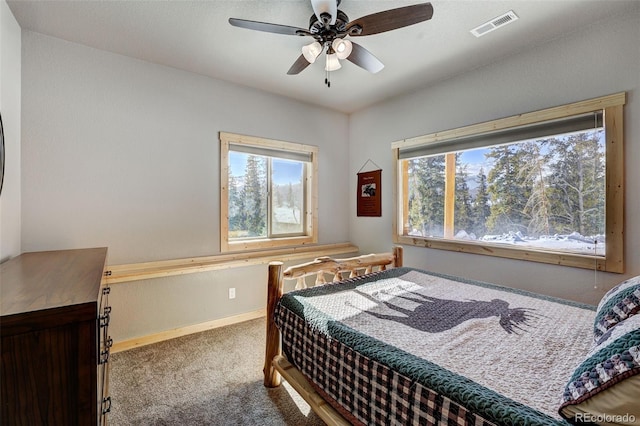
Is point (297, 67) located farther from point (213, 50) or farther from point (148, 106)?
point (148, 106)

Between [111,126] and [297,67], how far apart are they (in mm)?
1880

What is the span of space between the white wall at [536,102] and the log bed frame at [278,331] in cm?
111

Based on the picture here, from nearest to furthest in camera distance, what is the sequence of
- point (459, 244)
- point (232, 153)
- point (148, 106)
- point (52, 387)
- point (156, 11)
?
point (52, 387) < point (156, 11) < point (148, 106) < point (459, 244) < point (232, 153)

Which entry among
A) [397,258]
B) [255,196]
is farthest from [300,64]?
[397,258]

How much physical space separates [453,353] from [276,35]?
8.55 feet

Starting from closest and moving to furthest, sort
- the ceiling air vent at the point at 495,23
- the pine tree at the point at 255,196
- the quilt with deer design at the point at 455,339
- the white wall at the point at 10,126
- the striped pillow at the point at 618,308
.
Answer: the quilt with deer design at the point at 455,339, the striped pillow at the point at 618,308, the white wall at the point at 10,126, the ceiling air vent at the point at 495,23, the pine tree at the point at 255,196

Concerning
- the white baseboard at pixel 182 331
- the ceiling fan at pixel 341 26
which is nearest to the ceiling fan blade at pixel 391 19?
the ceiling fan at pixel 341 26

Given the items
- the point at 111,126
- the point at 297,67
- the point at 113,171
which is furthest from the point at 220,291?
the point at 297,67

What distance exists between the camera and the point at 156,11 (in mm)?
2100

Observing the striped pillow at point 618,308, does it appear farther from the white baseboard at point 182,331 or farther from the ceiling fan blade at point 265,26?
the white baseboard at point 182,331

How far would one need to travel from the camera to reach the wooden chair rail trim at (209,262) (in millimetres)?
2674

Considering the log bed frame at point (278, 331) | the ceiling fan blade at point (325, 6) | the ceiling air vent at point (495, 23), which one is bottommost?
the log bed frame at point (278, 331)

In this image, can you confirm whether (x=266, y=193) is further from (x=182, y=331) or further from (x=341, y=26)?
(x=341, y=26)

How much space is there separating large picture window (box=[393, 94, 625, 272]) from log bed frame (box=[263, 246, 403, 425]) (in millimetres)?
985
